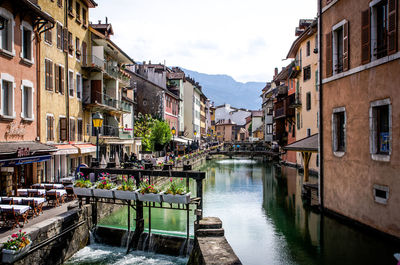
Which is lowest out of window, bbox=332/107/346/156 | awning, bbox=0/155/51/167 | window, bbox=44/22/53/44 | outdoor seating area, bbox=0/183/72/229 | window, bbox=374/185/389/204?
outdoor seating area, bbox=0/183/72/229

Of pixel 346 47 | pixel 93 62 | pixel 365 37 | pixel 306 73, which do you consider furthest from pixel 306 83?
pixel 365 37

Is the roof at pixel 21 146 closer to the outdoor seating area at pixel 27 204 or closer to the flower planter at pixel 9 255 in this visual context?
the outdoor seating area at pixel 27 204

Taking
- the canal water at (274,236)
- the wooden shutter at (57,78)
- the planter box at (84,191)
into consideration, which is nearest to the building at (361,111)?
the canal water at (274,236)

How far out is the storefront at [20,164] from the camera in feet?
47.9

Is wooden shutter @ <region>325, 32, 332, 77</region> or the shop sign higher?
wooden shutter @ <region>325, 32, 332, 77</region>

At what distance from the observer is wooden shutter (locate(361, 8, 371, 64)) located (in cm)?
1371

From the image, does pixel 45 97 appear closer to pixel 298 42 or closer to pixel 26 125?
pixel 26 125

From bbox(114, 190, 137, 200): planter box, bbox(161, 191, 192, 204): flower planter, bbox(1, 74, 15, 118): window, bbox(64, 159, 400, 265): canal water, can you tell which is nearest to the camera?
bbox(161, 191, 192, 204): flower planter

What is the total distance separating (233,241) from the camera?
47.8 ft

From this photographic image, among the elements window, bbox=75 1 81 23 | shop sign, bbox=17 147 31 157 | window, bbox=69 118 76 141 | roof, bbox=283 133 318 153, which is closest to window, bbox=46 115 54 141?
window, bbox=69 118 76 141

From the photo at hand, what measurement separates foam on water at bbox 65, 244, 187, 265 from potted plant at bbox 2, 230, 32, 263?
280cm

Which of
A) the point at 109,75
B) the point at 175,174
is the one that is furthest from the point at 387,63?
the point at 109,75

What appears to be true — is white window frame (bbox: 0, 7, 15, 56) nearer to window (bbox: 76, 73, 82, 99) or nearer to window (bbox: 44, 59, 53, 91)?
window (bbox: 44, 59, 53, 91)

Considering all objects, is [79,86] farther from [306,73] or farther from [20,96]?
[306,73]
